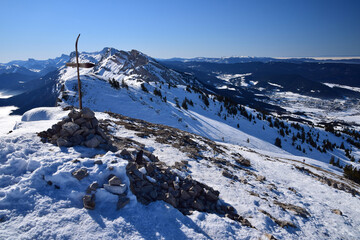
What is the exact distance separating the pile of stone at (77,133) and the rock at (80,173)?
2.05 meters

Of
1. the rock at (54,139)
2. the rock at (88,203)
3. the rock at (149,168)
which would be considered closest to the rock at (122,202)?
the rock at (88,203)

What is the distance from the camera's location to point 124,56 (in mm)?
175500

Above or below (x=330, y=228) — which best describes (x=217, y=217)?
above

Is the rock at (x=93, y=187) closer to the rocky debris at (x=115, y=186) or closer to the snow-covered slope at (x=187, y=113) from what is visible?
the rocky debris at (x=115, y=186)

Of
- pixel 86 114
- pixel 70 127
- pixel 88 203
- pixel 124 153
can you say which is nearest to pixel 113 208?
pixel 88 203

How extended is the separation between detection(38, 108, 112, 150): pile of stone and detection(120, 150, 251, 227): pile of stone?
1547 millimetres

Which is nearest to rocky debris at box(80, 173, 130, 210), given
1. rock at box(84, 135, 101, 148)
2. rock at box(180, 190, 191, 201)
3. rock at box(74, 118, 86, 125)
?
rock at box(180, 190, 191, 201)

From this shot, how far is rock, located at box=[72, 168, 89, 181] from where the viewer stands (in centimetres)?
579

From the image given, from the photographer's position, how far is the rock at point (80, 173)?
579cm

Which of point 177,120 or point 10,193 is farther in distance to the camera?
point 177,120

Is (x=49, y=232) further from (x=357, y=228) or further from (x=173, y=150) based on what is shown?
(x=357, y=228)

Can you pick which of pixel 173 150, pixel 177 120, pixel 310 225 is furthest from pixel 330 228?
pixel 177 120

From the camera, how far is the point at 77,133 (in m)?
7.99

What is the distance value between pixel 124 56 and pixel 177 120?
555ft
